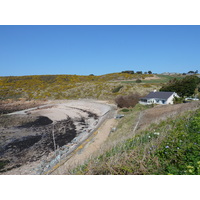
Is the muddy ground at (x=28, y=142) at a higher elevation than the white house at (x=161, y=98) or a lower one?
lower

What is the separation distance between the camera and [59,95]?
187ft

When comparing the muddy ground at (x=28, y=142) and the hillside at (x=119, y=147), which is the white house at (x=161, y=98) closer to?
the hillside at (x=119, y=147)

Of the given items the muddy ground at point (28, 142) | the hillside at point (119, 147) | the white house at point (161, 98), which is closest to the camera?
the hillside at point (119, 147)

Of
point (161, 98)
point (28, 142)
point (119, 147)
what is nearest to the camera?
point (119, 147)

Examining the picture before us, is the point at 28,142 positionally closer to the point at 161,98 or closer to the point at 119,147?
the point at 119,147

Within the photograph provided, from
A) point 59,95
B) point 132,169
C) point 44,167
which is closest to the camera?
point 132,169

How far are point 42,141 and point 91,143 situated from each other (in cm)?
536

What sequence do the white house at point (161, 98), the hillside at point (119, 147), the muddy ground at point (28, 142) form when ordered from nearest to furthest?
the hillside at point (119, 147) < the muddy ground at point (28, 142) < the white house at point (161, 98)

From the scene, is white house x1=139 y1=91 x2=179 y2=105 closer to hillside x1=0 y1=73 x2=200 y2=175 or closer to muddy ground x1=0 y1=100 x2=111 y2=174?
hillside x1=0 y1=73 x2=200 y2=175

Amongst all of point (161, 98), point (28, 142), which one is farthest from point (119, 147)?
point (161, 98)

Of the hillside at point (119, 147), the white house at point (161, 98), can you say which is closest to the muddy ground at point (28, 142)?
the hillside at point (119, 147)

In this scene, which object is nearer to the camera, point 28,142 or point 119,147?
point 119,147
